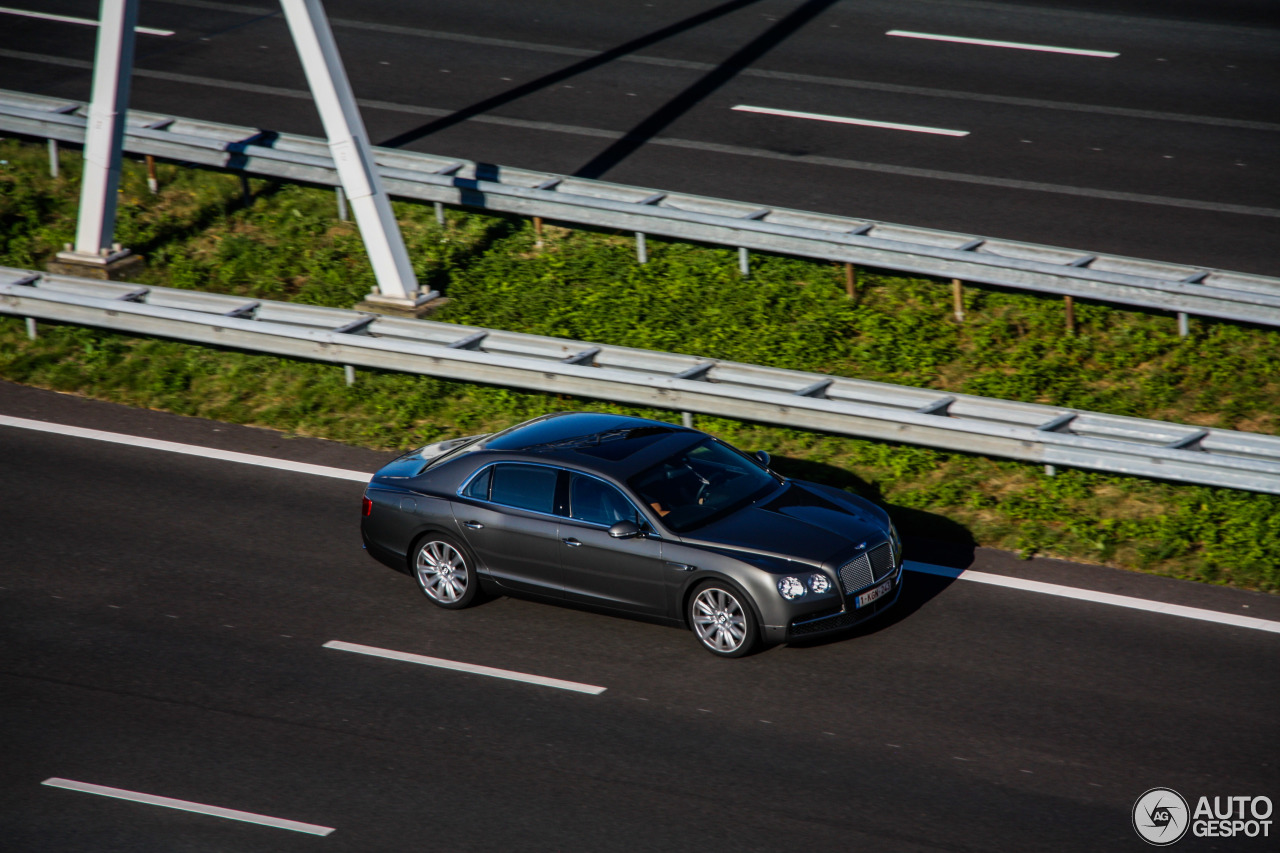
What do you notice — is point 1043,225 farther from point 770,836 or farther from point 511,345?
point 770,836

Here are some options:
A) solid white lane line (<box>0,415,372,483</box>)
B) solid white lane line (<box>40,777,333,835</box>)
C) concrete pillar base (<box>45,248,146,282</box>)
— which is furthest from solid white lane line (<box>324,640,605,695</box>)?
concrete pillar base (<box>45,248,146,282</box>)

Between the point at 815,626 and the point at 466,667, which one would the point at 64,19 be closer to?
the point at 466,667

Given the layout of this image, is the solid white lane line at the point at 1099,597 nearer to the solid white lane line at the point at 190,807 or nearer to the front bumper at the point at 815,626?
the front bumper at the point at 815,626

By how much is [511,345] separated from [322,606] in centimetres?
410

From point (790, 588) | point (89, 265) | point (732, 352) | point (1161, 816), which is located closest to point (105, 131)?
point (89, 265)

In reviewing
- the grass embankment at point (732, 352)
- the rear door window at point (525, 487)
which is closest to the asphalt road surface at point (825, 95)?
the grass embankment at point (732, 352)

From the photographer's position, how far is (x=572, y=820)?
780 cm

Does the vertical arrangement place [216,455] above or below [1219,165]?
below

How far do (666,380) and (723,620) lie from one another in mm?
3576

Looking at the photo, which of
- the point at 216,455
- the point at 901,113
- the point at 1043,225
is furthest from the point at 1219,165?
the point at 216,455

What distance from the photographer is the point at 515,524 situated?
33.9 ft

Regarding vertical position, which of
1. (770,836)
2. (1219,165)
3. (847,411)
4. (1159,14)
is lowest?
(770,836)

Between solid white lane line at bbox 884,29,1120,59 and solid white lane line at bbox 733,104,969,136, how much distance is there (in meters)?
3.60

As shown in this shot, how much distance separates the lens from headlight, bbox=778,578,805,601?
936 centimetres
